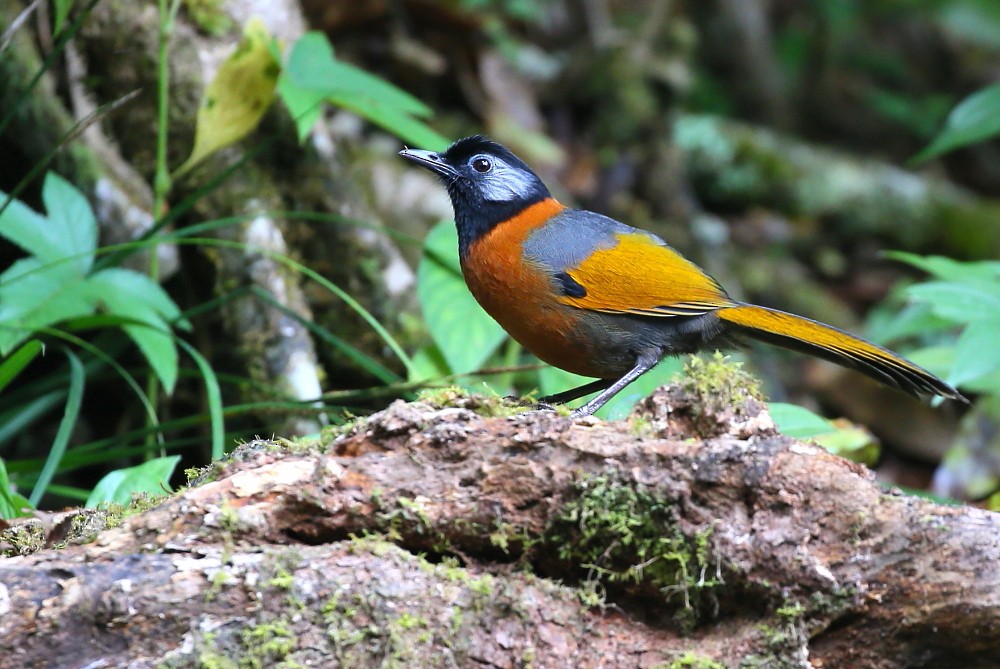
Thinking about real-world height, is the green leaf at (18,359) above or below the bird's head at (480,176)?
below

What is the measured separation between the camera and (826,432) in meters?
3.15

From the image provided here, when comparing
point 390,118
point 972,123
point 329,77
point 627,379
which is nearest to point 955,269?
point 972,123

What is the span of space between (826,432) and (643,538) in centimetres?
134

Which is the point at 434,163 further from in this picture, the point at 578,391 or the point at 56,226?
the point at 56,226

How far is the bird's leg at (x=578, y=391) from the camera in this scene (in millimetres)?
3418

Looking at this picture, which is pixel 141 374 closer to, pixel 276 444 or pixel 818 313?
pixel 276 444

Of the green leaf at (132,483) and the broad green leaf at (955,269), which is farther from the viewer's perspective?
the broad green leaf at (955,269)

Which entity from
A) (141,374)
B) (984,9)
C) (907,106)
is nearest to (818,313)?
(907,106)

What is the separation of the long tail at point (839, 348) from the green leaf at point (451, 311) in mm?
998

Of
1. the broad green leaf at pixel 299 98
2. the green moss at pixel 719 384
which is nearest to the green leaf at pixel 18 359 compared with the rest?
the broad green leaf at pixel 299 98

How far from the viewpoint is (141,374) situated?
13.9 ft

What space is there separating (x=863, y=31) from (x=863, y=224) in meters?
2.85

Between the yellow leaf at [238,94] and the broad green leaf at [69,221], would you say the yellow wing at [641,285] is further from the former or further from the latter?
the broad green leaf at [69,221]

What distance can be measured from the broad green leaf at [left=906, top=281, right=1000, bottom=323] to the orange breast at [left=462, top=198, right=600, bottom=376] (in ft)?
3.91
